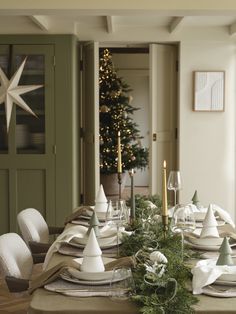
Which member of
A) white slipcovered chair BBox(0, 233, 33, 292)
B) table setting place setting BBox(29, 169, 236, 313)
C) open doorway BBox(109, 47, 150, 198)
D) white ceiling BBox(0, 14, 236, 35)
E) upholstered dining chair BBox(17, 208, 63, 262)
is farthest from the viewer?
open doorway BBox(109, 47, 150, 198)

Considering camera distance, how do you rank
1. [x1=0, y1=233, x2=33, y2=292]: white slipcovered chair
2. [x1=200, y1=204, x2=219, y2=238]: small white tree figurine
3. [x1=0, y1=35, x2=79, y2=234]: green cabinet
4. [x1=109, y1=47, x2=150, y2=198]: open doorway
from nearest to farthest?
1. [x1=0, y1=233, x2=33, y2=292]: white slipcovered chair
2. [x1=200, y1=204, x2=219, y2=238]: small white tree figurine
3. [x1=0, y1=35, x2=79, y2=234]: green cabinet
4. [x1=109, y1=47, x2=150, y2=198]: open doorway

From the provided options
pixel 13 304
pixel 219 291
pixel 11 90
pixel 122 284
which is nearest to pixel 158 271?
pixel 122 284

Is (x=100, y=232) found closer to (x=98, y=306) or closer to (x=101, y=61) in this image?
(x=98, y=306)

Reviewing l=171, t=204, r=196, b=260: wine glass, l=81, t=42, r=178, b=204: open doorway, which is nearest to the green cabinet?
l=81, t=42, r=178, b=204: open doorway

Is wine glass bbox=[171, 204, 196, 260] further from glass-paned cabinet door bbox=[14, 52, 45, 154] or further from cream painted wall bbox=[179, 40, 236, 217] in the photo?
cream painted wall bbox=[179, 40, 236, 217]

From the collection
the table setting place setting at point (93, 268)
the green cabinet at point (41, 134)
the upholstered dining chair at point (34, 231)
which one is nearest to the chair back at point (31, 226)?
the upholstered dining chair at point (34, 231)

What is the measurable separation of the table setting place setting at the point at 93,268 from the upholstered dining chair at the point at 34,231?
0.47m

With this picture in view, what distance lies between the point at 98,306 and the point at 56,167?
379 cm

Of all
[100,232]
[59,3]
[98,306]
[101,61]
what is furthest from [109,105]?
[98,306]

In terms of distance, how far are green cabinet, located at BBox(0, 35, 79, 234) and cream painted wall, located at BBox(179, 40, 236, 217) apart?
4.03ft

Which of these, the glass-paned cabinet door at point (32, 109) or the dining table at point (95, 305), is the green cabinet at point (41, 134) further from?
the dining table at point (95, 305)

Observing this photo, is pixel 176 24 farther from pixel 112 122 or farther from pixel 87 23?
pixel 112 122

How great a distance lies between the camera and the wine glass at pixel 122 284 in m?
1.87

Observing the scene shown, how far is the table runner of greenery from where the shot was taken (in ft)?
5.75
